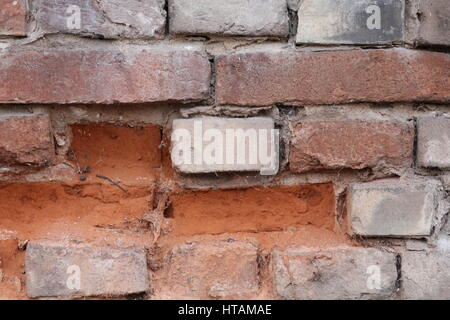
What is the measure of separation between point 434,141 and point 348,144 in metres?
0.14

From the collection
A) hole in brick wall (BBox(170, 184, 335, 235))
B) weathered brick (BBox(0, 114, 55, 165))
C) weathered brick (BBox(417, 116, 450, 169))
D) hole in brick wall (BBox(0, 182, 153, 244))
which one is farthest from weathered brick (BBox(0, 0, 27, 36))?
weathered brick (BBox(417, 116, 450, 169))

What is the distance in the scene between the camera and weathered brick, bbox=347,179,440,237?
856 millimetres

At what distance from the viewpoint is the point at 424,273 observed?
868 millimetres

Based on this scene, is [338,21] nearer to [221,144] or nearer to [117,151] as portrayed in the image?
[221,144]

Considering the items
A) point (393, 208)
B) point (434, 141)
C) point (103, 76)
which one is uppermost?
point (103, 76)

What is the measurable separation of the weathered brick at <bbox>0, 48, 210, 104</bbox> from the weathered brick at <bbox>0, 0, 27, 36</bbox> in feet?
0.11

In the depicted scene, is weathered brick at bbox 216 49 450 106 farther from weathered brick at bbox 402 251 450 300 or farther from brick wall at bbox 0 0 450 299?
weathered brick at bbox 402 251 450 300

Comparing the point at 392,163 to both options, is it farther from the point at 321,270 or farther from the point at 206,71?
the point at 206,71

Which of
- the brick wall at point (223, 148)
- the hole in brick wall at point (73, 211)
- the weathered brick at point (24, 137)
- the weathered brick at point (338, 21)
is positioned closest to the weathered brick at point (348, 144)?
the brick wall at point (223, 148)

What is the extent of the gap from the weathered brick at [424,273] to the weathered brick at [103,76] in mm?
413

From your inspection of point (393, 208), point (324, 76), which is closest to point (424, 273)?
point (393, 208)

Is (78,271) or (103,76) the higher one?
(103,76)

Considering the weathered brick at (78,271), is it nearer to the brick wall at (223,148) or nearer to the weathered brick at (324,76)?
the brick wall at (223,148)

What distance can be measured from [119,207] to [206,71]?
256 millimetres
